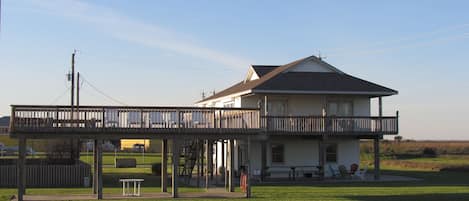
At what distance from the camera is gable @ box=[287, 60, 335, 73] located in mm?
40938

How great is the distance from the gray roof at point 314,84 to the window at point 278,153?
12.2 ft

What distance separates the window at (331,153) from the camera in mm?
40156

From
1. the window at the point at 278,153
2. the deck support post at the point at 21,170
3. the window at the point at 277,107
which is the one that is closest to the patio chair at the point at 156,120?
the deck support post at the point at 21,170

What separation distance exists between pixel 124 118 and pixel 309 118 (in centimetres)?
1292

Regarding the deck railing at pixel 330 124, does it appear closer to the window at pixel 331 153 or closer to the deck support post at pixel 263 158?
the deck support post at pixel 263 158

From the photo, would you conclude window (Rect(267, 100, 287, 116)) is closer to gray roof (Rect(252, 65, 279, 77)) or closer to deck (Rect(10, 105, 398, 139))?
gray roof (Rect(252, 65, 279, 77))

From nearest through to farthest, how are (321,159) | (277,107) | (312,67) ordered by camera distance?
(321,159) → (277,107) → (312,67)

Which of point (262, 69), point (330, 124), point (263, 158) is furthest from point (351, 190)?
point (262, 69)

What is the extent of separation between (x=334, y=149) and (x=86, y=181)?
14831 mm

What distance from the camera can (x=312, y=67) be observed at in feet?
135

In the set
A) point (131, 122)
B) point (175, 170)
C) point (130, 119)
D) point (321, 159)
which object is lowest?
point (175, 170)

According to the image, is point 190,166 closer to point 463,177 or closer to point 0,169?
point 0,169

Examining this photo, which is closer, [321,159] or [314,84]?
[321,159]

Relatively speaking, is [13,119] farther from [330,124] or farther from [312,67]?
[312,67]
